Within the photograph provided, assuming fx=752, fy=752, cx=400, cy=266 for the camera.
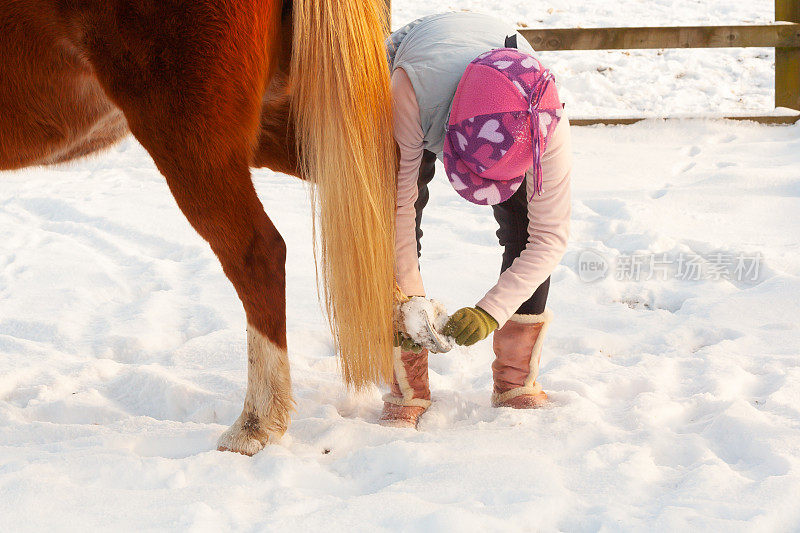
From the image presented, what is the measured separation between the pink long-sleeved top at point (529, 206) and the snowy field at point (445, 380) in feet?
1.18

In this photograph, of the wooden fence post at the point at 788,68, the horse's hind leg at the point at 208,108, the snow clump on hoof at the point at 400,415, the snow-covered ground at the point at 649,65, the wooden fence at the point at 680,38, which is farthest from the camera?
the snow-covered ground at the point at 649,65

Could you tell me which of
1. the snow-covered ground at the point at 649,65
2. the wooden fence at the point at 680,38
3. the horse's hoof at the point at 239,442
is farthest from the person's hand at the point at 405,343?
the snow-covered ground at the point at 649,65

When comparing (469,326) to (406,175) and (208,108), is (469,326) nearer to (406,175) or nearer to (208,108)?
(406,175)

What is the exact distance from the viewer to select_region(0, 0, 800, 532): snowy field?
157 centimetres

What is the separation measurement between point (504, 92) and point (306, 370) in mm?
1205

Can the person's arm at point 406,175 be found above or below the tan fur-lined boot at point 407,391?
above

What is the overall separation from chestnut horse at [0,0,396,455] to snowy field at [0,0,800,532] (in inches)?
11.7

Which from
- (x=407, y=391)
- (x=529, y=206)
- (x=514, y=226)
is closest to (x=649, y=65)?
(x=514, y=226)

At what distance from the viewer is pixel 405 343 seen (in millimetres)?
1972

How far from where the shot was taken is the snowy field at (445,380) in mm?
1565

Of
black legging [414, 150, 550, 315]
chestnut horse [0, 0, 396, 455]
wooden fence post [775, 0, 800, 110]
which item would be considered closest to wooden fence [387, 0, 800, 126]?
wooden fence post [775, 0, 800, 110]

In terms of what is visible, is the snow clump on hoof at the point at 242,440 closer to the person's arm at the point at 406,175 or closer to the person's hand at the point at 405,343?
the person's hand at the point at 405,343

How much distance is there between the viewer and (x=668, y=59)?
7.45m

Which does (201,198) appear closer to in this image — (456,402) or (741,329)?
(456,402)
